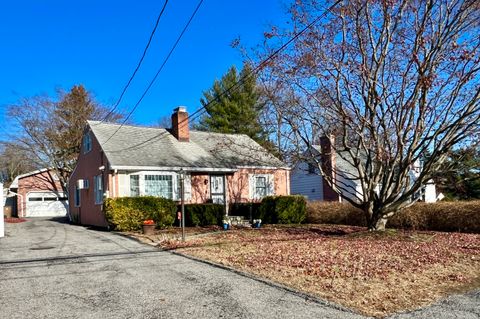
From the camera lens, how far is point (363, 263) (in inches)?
344

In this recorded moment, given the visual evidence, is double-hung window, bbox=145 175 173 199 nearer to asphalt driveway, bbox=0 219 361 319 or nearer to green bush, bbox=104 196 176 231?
green bush, bbox=104 196 176 231

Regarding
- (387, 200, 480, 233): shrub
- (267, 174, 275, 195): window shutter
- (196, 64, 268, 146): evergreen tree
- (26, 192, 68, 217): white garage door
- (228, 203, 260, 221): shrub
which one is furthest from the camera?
(196, 64, 268, 146): evergreen tree

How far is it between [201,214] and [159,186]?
7.98 ft

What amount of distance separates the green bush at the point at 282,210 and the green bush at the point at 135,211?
4.58 meters

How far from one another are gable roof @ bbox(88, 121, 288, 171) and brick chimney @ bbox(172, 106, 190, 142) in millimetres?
277

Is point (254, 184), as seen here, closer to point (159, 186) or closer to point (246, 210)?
point (246, 210)

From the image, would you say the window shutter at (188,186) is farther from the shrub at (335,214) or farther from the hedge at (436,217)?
the hedge at (436,217)

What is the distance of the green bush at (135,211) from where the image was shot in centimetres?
1711

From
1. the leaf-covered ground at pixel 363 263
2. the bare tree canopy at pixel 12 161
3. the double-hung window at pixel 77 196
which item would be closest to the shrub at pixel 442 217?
the leaf-covered ground at pixel 363 263

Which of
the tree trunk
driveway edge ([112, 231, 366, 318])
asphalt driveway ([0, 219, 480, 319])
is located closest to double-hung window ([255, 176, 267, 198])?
the tree trunk

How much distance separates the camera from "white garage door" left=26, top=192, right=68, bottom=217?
36.0m

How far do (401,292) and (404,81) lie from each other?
25.9ft

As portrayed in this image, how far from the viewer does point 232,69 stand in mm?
40812

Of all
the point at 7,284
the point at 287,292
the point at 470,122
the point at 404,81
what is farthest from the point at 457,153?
the point at 7,284
